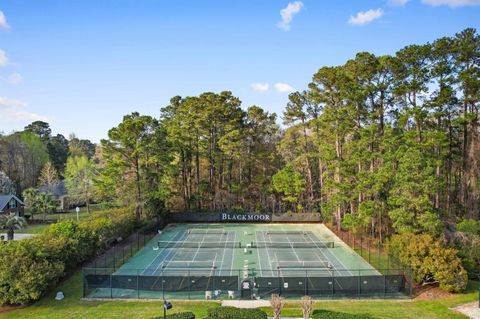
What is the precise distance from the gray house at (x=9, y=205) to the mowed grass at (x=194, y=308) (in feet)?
95.3

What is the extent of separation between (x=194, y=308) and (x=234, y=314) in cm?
334

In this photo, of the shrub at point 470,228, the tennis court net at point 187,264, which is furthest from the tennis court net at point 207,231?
the shrub at point 470,228

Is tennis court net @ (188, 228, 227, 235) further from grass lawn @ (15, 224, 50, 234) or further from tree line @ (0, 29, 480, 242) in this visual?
grass lawn @ (15, 224, 50, 234)

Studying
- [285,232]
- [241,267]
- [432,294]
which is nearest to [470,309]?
[432,294]

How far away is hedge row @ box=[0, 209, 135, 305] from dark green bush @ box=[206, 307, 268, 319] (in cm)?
902

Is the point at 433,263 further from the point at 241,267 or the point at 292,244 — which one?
the point at 292,244

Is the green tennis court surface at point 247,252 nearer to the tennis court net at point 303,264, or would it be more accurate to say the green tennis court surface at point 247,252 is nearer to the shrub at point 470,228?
the tennis court net at point 303,264

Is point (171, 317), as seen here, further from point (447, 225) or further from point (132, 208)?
point (132, 208)

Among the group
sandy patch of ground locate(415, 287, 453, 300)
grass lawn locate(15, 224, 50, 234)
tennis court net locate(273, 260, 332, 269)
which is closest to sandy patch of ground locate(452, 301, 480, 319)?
sandy patch of ground locate(415, 287, 453, 300)

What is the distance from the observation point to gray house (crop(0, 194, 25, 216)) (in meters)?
42.8

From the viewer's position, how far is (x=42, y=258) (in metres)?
19.3

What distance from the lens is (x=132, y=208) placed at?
121ft

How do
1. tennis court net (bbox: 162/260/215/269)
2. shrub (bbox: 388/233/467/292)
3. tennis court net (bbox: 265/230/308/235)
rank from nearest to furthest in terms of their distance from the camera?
shrub (bbox: 388/233/467/292) < tennis court net (bbox: 162/260/215/269) < tennis court net (bbox: 265/230/308/235)

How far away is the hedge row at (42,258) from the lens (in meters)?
17.8
